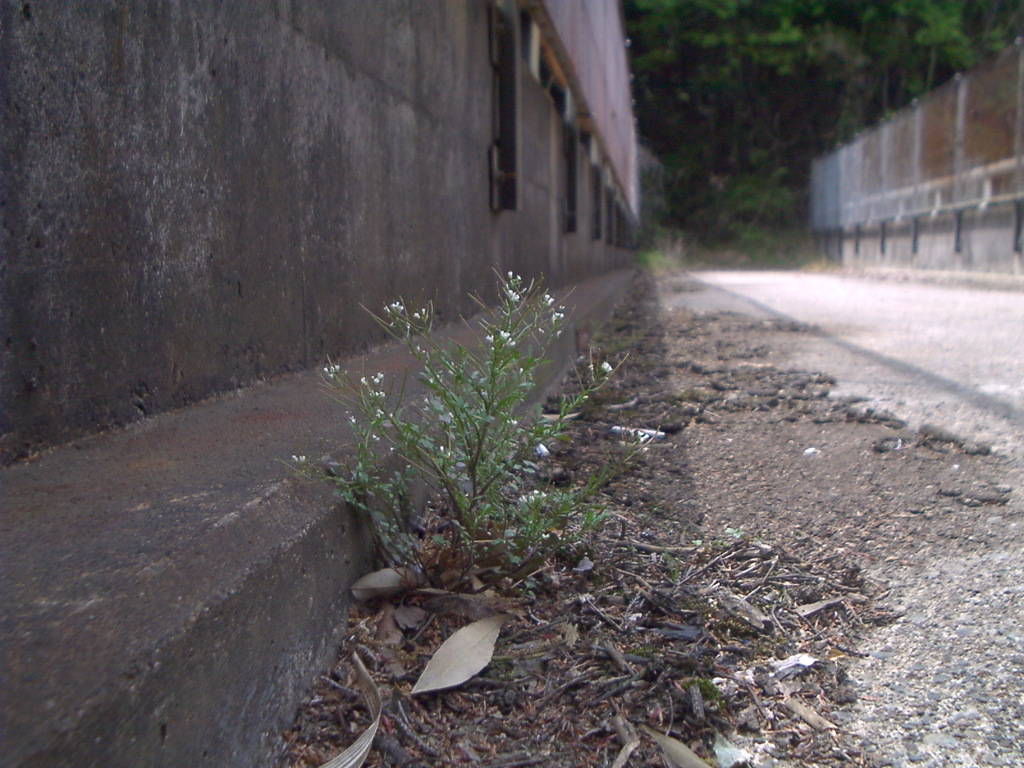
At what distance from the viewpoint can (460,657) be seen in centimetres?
151

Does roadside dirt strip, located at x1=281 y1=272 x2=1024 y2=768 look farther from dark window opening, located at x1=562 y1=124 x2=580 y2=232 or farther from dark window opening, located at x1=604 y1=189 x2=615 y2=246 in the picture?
dark window opening, located at x1=604 y1=189 x2=615 y2=246

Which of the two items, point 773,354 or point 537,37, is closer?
point 773,354

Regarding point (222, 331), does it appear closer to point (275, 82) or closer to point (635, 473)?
point (275, 82)

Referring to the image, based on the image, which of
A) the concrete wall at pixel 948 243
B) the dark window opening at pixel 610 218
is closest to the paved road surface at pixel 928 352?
the concrete wall at pixel 948 243

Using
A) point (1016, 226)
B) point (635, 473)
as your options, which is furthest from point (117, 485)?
point (1016, 226)

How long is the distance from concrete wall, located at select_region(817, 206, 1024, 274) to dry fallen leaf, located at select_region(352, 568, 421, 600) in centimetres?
1069

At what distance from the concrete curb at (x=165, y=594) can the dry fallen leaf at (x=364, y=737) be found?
8 centimetres

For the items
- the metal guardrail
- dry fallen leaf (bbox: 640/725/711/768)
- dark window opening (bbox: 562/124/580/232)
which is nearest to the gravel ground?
dry fallen leaf (bbox: 640/725/711/768)

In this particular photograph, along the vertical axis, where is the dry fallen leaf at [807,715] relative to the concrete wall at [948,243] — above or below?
below

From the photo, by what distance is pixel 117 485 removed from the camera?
56.6 inches

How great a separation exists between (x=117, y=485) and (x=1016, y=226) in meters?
11.5

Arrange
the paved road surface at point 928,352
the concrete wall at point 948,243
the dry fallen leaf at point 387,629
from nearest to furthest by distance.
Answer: the dry fallen leaf at point 387,629 → the paved road surface at point 928,352 → the concrete wall at point 948,243

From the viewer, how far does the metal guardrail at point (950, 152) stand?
37.3 feet

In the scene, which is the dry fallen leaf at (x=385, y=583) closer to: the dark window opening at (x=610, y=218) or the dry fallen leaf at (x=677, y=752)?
the dry fallen leaf at (x=677, y=752)
